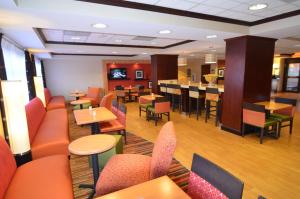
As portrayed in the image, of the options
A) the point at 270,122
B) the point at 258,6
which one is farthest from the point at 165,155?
the point at 270,122

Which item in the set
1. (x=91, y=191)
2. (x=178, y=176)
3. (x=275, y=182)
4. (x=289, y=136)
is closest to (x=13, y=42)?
(x=91, y=191)

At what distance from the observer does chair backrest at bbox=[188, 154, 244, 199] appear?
3.44 feet

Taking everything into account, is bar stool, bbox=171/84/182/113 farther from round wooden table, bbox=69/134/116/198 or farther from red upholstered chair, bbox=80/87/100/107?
round wooden table, bbox=69/134/116/198

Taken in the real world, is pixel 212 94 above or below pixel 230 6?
below

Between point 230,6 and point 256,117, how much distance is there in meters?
2.34

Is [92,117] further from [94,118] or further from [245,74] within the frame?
[245,74]

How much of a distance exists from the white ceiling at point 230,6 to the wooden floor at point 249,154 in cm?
252

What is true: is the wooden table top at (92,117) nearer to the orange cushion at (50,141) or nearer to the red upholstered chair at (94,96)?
the orange cushion at (50,141)

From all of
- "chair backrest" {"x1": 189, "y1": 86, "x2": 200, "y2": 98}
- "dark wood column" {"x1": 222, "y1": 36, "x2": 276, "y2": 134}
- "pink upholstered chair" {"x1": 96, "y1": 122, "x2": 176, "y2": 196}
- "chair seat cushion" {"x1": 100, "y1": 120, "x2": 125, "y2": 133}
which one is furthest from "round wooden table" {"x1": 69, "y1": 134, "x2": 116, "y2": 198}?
"chair backrest" {"x1": 189, "y1": 86, "x2": 200, "y2": 98}

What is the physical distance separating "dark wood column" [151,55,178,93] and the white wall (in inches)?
138

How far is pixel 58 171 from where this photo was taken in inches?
76.9

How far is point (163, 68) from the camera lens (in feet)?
25.5

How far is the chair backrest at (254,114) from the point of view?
3564 millimetres

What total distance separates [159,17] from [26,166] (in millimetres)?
2705
